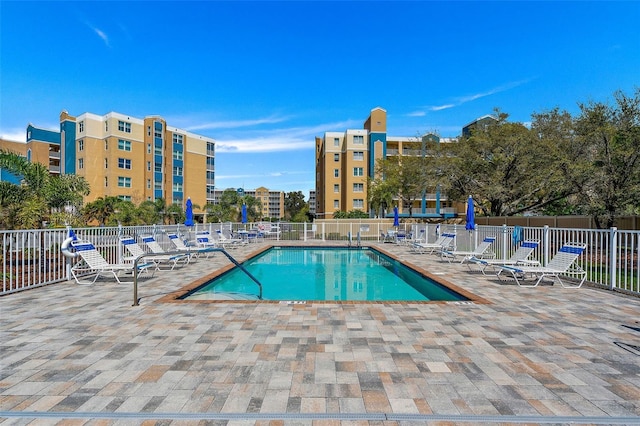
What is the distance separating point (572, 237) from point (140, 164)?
4848 centimetres

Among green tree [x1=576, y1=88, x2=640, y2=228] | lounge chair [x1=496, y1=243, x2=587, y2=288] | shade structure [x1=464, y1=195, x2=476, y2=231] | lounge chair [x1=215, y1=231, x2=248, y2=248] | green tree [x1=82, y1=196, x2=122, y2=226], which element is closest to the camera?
lounge chair [x1=496, y1=243, x2=587, y2=288]

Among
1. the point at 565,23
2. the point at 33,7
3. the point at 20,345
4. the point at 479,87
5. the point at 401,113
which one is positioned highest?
the point at 401,113

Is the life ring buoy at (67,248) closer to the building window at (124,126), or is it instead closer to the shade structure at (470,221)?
the shade structure at (470,221)

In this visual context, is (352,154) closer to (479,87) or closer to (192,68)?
(479,87)

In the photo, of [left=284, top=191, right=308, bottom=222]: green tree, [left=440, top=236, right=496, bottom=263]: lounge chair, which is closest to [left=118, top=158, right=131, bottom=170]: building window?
[left=440, top=236, right=496, bottom=263]: lounge chair

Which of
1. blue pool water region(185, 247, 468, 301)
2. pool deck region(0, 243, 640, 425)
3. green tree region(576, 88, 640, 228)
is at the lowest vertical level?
blue pool water region(185, 247, 468, 301)

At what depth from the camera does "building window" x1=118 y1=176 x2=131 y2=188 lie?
43.9 m

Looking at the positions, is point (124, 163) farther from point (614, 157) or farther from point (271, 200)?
point (271, 200)

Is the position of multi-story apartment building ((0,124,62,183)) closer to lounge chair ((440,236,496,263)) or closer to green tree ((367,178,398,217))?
green tree ((367,178,398,217))

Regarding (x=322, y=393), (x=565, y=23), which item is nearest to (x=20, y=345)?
(x=322, y=393)

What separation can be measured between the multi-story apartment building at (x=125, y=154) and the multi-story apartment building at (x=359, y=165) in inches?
803

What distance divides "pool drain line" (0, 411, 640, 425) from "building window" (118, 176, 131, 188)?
4755cm

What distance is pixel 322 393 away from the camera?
281 cm

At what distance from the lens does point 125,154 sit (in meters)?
44.3
